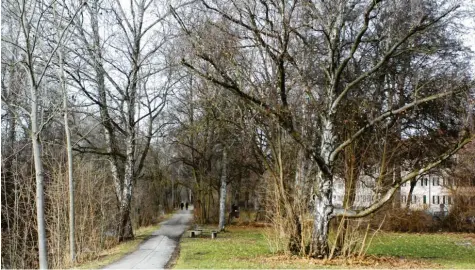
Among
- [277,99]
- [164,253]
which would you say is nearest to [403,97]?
[277,99]

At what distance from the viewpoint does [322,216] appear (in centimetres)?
1544

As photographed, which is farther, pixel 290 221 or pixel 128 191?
pixel 128 191

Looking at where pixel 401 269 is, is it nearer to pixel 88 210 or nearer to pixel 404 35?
pixel 404 35

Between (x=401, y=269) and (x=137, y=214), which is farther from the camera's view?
(x=137, y=214)

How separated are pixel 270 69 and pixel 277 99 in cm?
273

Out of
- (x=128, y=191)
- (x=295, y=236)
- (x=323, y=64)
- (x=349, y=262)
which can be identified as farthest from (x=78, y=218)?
(x=323, y=64)

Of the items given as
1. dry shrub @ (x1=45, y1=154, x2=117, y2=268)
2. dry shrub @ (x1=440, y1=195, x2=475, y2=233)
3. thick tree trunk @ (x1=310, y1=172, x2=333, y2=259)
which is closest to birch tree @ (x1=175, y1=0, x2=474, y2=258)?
thick tree trunk @ (x1=310, y1=172, x2=333, y2=259)

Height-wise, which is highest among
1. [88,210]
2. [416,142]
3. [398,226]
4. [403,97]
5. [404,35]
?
[404,35]

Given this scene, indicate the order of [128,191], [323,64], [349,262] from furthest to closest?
[128,191]
[323,64]
[349,262]

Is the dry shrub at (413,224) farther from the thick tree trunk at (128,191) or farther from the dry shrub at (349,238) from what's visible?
the dry shrub at (349,238)

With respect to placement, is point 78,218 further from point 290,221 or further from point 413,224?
point 413,224

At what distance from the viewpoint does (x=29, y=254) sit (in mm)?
21297

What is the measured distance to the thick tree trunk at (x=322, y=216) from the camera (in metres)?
15.2

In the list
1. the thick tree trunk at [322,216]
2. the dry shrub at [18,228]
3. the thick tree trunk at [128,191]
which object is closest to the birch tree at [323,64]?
the thick tree trunk at [322,216]
